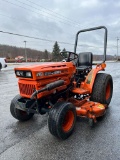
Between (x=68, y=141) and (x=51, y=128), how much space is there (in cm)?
36

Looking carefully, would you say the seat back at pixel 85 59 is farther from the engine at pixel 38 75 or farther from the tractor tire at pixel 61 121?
the tractor tire at pixel 61 121

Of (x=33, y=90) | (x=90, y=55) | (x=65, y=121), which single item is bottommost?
(x=65, y=121)

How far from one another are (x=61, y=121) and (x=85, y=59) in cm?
218

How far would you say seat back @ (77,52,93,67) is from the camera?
15.1 ft

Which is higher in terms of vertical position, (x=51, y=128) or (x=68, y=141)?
(x=51, y=128)

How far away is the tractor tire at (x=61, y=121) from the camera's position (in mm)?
2885

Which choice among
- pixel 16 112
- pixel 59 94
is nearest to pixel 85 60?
pixel 59 94

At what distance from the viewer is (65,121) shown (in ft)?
10.6

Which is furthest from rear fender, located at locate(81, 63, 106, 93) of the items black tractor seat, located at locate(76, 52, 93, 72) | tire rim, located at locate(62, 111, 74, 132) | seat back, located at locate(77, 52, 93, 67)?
tire rim, located at locate(62, 111, 74, 132)

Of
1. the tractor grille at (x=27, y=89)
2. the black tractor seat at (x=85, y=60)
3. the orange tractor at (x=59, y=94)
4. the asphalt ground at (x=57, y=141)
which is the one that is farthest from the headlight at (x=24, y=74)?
the black tractor seat at (x=85, y=60)

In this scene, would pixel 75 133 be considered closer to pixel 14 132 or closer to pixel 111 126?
pixel 111 126

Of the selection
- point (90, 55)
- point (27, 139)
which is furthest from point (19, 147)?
point (90, 55)

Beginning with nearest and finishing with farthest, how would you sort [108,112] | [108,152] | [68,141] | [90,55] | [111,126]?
[108,152] → [68,141] → [111,126] → [108,112] → [90,55]

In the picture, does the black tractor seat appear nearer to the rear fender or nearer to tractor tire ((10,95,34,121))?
the rear fender
